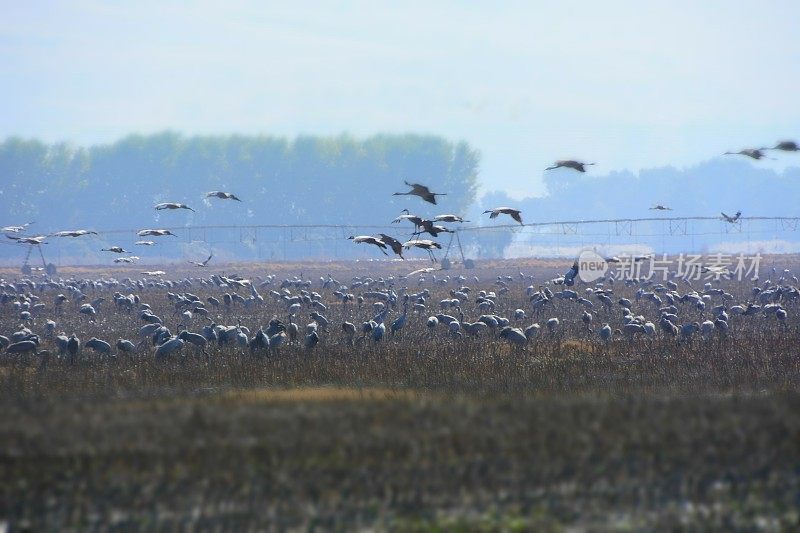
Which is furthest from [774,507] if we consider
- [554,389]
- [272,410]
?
[554,389]

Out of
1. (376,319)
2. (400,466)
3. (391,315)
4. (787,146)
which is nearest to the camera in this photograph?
(400,466)

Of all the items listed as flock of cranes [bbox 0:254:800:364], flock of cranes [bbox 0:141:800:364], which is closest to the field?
flock of cranes [bbox 0:141:800:364]

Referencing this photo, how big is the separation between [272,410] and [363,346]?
46.5ft

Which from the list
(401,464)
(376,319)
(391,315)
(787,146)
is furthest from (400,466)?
(391,315)

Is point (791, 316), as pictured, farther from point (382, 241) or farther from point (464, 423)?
point (464, 423)

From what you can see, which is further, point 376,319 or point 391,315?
point 391,315

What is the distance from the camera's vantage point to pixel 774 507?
9.81m

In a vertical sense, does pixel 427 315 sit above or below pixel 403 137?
below

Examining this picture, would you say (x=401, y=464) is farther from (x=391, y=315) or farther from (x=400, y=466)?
(x=391, y=315)

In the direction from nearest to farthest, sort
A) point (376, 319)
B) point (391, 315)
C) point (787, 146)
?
point (787, 146)
point (376, 319)
point (391, 315)

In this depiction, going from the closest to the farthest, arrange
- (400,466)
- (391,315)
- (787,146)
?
(400,466), (787,146), (391,315)

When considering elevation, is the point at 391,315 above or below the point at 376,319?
below

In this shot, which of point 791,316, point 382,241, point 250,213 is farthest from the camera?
point 250,213

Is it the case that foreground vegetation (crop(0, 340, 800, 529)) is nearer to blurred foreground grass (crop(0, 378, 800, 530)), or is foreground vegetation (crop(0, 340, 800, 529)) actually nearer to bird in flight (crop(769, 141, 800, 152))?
blurred foreground grass (crop(0, 378, 800, 530))
